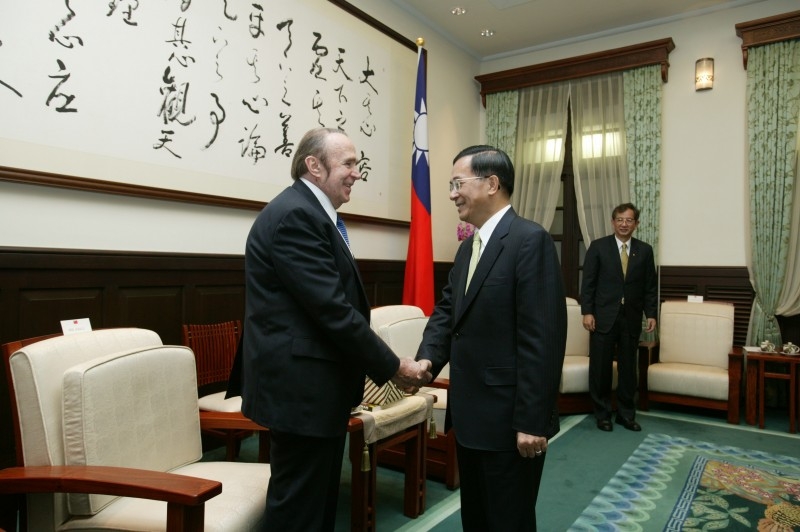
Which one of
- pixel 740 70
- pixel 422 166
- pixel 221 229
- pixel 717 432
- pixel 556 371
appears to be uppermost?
pixel 740 70

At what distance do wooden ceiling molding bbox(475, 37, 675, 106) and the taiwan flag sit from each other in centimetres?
170

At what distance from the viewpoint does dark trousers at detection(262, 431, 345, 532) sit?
1.48 meters

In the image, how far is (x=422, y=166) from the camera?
15.4ft

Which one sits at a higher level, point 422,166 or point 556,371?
point 422,166

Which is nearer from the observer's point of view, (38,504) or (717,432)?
(38,504)

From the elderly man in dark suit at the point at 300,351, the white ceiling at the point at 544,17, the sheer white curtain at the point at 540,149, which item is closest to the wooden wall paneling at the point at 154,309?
the elderly man in dark suit at the point at 300,351

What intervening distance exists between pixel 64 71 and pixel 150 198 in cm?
72

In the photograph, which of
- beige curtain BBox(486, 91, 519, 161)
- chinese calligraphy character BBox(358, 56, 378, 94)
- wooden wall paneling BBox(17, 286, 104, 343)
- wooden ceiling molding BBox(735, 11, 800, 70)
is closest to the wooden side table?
wooden ceiling molding BBox(735, 11, 800, 70)

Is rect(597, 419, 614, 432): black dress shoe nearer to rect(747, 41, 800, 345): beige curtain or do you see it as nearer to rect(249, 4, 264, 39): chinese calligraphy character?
rect(747, 41, 800, 345): beige curtain

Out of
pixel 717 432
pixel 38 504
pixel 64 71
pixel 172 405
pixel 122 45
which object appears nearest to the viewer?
pixel 38 504

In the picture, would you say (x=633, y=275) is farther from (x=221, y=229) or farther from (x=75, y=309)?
(x=75, y=309)

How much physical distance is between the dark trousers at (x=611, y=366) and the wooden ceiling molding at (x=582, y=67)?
269 cm

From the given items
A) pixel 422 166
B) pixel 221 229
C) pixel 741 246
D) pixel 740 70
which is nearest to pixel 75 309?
pixel 221 229

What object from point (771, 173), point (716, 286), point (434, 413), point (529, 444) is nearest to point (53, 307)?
point (434, 413)
